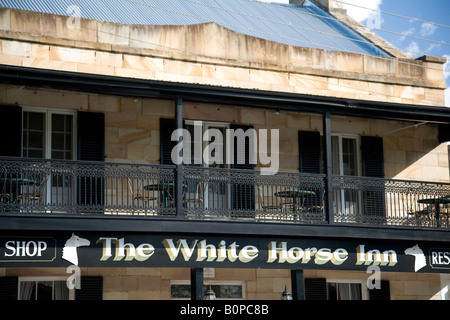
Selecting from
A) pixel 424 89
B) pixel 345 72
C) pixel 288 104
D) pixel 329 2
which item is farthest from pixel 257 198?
pixel 329 2

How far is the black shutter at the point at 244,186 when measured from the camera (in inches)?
685

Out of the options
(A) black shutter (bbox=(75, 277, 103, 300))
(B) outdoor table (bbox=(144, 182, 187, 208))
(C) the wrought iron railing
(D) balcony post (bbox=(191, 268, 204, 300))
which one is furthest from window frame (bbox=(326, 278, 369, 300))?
(A) black shutter (bbox=(75, 277, 103, 300))

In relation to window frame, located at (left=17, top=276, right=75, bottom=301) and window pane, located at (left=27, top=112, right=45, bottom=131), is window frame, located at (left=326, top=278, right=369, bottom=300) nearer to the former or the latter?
window frame, located at (left=17, top=276, right=75, bottom=301)

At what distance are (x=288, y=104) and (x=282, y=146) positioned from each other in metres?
2.17

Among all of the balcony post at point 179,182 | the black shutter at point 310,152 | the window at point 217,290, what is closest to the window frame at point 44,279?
the window at point 217,290

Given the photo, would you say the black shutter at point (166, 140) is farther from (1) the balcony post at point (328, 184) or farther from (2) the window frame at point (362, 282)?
(2) the window frame at point (362, 282)

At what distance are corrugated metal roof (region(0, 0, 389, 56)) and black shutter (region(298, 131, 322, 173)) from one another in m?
2.73

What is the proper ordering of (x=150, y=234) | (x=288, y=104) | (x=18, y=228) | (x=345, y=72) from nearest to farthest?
(x=18, y=228), (x=150, y=234), (x=288, y=104), (x=345, y=72)

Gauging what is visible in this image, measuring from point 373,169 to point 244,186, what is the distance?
11.8ft

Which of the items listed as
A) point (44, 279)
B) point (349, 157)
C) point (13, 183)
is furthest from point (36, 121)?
point (349, 157)

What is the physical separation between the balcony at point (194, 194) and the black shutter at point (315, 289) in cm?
149

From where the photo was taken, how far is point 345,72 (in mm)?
20734

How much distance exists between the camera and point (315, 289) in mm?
19125

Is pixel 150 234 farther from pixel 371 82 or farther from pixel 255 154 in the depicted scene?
pixel 371 82
